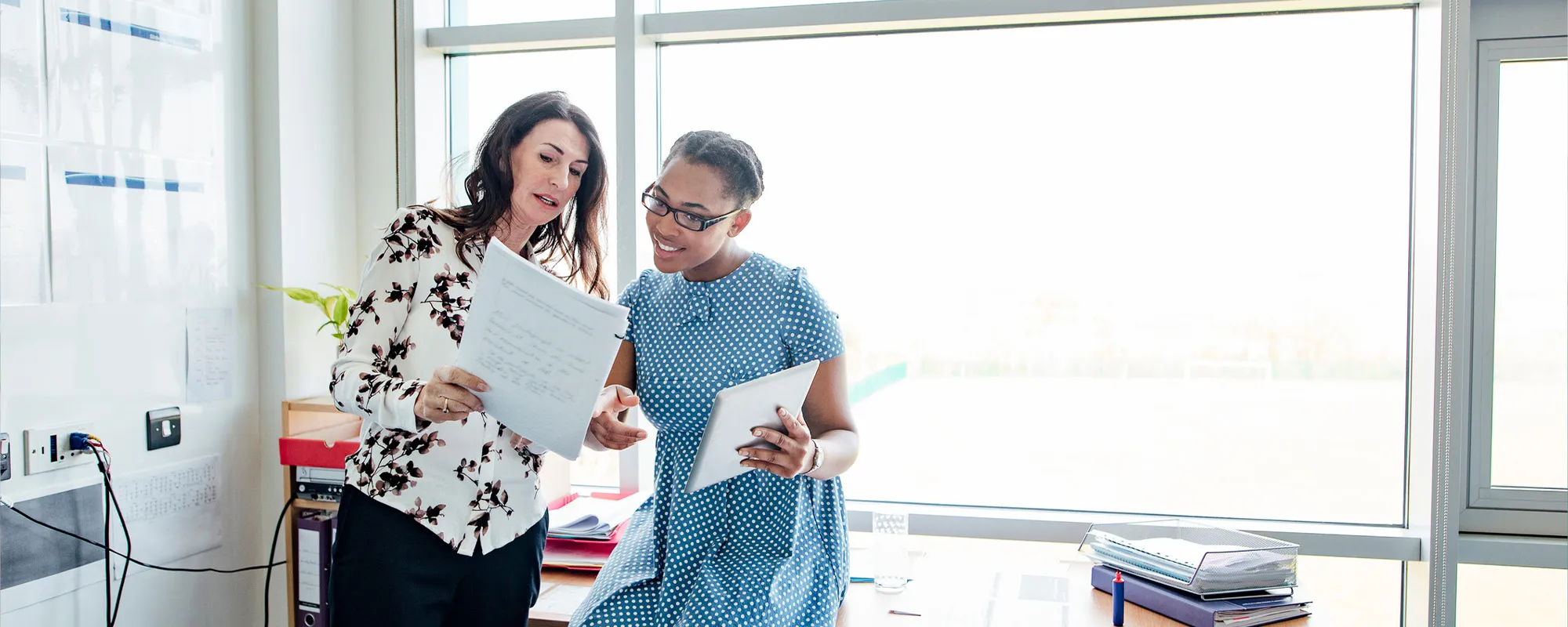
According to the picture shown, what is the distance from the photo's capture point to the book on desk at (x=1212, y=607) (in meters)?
1.75

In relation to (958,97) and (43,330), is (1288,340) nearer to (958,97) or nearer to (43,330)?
(958,97)

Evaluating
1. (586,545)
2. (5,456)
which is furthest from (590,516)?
(5,456)

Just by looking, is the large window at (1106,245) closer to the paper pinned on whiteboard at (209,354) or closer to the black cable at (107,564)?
the paper pinned on whiteboard at (209,354)

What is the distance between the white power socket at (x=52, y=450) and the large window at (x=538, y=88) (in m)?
1.18

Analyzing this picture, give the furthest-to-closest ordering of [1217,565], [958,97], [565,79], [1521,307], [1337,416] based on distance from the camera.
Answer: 1. [565,79]
2. [958,97]
3. [1337,416]
4. [1521,307]
5. [1217,565]

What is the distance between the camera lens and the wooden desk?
1.85m

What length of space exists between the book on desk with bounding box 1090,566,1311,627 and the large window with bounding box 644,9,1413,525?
0.67m

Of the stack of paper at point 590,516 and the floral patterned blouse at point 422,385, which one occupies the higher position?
the floral patterned blouse at point 422,385

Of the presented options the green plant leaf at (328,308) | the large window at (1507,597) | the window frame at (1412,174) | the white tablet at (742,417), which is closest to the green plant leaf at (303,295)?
the green plant leaf at (328,308)

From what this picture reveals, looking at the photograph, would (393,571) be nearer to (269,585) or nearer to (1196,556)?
(269,585)

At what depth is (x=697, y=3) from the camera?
2.66 metres

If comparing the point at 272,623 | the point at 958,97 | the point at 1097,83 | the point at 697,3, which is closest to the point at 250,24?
the point at 697,3

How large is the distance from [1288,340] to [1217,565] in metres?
0.85

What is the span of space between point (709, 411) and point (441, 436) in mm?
438
